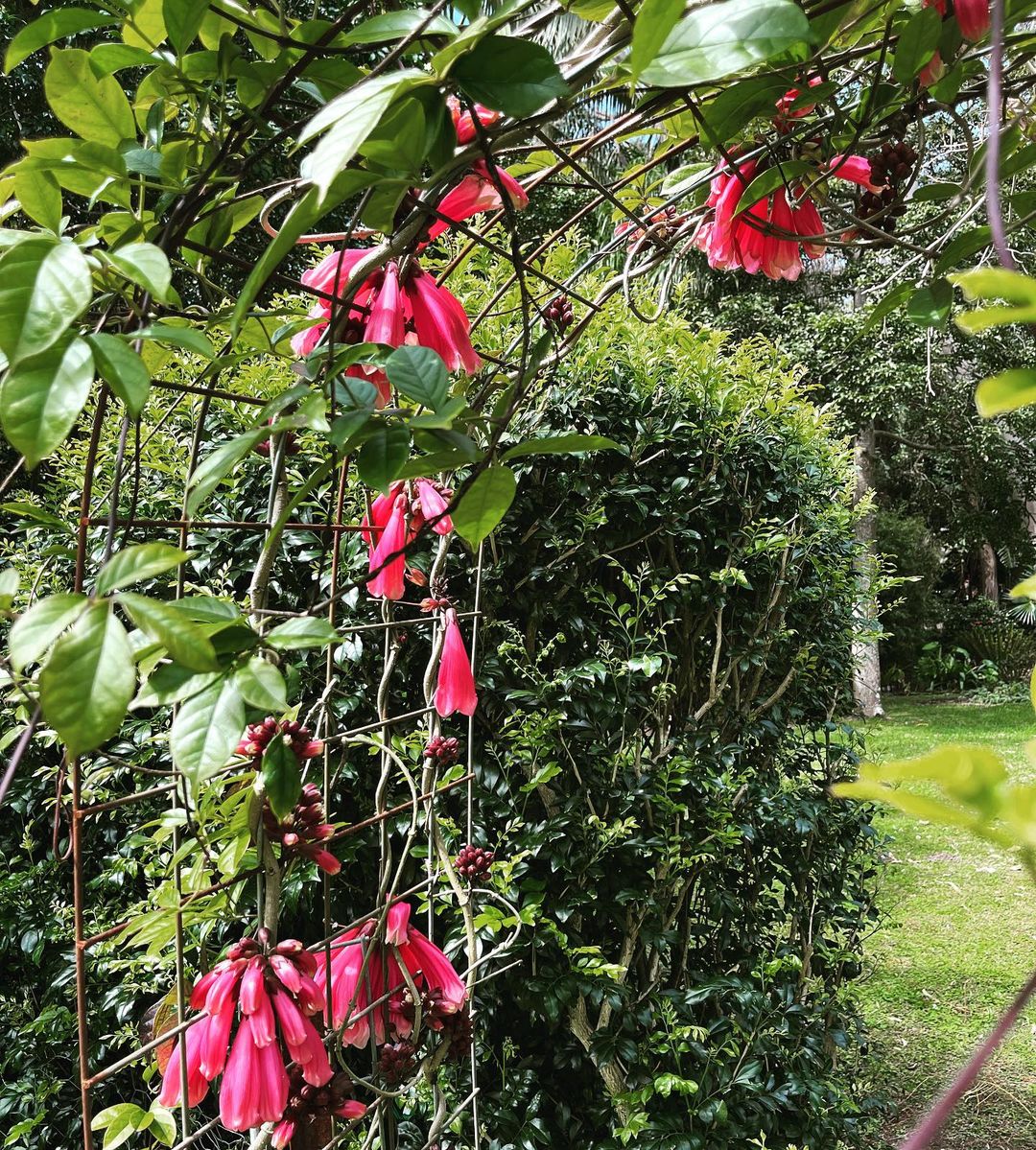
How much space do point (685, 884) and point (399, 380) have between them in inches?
64.3

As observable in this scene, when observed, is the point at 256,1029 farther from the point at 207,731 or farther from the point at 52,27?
the point at 52,27

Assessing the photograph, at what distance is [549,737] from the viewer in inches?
70.5

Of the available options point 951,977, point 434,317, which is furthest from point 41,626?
point 951,977

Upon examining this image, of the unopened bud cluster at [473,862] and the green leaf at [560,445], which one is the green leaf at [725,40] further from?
the unopened bud cluster at [473,862]

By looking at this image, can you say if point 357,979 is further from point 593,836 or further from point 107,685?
point 593,836

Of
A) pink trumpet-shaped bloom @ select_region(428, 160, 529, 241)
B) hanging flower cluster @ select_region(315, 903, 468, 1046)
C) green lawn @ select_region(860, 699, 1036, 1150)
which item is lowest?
green lawn @ select_region(860, 699, 1036, 1150)

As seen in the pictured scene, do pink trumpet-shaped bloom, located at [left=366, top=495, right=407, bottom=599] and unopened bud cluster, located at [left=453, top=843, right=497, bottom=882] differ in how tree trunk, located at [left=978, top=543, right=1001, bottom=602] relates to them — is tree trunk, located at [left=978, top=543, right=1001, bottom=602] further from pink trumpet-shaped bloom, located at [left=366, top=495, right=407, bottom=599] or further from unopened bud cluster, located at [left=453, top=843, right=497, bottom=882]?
pink trumpet-shaped bloom, located at [left=366, top=495, right=407, bottom=599]

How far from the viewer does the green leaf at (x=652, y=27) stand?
1.32 feet

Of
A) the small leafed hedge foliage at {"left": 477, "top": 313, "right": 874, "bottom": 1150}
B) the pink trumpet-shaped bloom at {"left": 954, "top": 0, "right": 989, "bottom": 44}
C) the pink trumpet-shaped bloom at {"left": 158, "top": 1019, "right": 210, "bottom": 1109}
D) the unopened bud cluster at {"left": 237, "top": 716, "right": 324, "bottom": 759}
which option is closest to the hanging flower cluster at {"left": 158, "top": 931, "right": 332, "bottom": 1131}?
the pink trumpet-shaped bloom at {"left": 158, "top": 1019, "right": 210, "bottom": 1109}

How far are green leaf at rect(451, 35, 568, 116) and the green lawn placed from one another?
1.87 metres

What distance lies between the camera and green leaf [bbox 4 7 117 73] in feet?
1.66

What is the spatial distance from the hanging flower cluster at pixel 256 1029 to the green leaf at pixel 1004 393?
1.76 feet

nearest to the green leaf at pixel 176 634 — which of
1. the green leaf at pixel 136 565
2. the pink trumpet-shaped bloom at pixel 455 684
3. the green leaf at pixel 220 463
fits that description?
the green leaf at pixel 136 565

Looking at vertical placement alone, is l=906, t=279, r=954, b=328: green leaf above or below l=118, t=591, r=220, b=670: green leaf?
above
